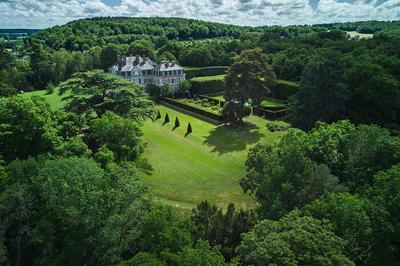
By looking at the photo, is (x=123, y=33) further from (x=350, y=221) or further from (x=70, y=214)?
(x=350, y=221)

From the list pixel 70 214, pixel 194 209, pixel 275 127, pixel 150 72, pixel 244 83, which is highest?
pixel 244 83

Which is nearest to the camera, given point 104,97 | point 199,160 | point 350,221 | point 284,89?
point 350,221

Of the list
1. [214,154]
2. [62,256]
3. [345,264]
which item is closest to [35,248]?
[62,256]

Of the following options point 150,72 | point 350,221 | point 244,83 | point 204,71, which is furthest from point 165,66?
point 350,221

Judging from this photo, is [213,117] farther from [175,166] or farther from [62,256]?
[62,256]

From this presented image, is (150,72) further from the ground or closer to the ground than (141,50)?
closer to the ground

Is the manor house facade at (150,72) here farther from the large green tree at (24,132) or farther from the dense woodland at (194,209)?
the large green tree at (24,132)
